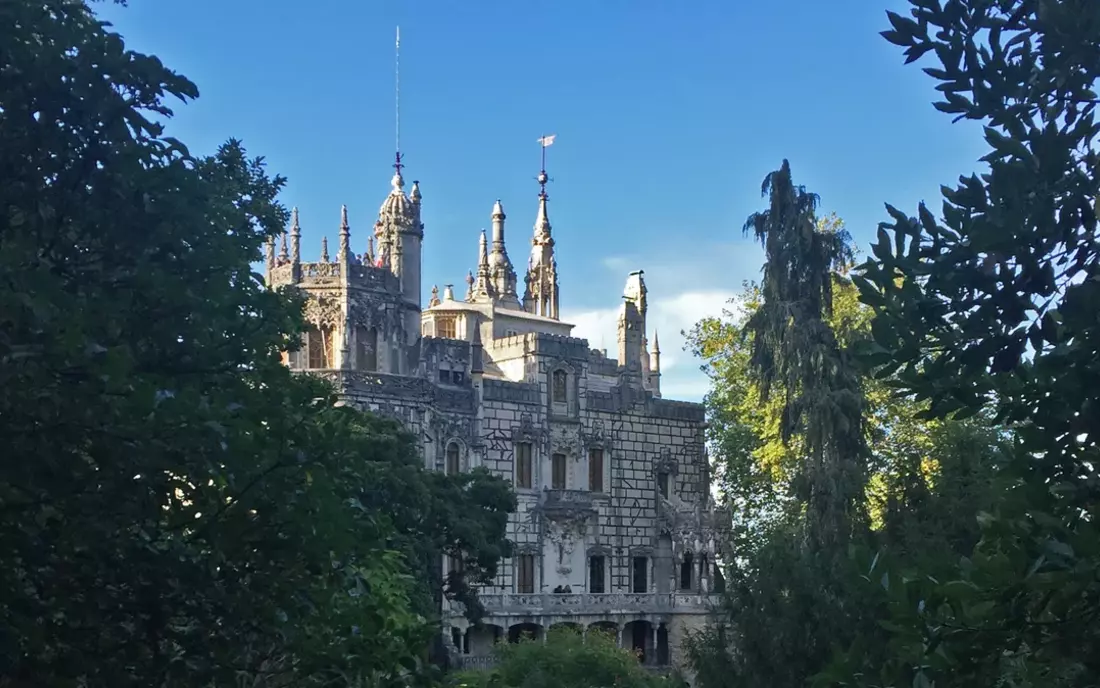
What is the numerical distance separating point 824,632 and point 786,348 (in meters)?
Result: 7.87

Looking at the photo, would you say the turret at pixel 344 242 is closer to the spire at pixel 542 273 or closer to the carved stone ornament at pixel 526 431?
the carved stone ornament at pixel 526 431

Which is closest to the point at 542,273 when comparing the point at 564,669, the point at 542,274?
the point at 542,274

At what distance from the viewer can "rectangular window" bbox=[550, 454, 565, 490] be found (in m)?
48.1

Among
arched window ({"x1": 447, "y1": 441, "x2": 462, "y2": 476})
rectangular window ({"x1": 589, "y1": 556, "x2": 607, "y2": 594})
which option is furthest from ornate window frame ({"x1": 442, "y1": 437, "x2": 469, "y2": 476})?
rectangular window ({"x1": 589, "y1": 556, "x2": 607, "y2": 594})

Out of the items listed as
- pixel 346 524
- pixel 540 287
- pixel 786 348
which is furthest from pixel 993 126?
pixel 540 287

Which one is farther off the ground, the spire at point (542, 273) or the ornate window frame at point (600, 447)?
the spire at point (542, 273)

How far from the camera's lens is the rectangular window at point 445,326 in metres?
67.6

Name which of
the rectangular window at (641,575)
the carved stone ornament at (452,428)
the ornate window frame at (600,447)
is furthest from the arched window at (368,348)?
the rectangular window at (641,575)

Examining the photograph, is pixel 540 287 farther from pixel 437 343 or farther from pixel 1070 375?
pixel 1070 375

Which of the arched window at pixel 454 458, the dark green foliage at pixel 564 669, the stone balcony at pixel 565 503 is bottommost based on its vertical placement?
the dark green foliage at pixel 564 669

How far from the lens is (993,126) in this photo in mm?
8438

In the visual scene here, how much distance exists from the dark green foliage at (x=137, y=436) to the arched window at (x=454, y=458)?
3525 cm

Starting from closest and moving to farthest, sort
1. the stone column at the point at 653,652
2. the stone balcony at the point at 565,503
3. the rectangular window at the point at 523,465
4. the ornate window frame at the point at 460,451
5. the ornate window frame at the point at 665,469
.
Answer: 1. the ornate window frame at the point at 460,451
2. the rectangular window at the point at 523,465
3. the stone balcony at the point at 565,503
4. the stone column at the point at 653,652
5. the ornate window frame at the point at 665,469

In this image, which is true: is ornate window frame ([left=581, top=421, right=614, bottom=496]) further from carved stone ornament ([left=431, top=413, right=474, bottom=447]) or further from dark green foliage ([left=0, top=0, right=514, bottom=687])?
dark green foliage ([left=0, top=0, right=514, bottom=687])
